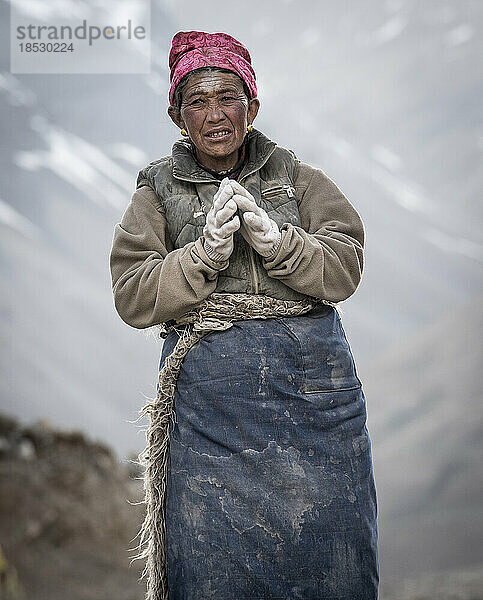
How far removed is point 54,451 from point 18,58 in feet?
5.88

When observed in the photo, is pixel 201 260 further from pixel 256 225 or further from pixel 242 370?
pixel 242 370

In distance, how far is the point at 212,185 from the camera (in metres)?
1.58

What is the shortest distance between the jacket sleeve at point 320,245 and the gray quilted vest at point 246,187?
0.03 meters

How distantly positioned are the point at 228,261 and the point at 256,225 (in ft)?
0.38

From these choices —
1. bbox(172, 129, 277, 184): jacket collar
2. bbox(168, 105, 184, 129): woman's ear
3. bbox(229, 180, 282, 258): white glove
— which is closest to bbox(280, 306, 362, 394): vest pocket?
bbox(229, 180, 282, 258): white glove

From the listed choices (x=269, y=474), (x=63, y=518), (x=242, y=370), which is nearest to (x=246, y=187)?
(x=242, y=370)

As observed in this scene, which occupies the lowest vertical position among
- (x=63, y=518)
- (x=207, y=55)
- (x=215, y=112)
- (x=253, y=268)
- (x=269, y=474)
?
(x=269, y=474)

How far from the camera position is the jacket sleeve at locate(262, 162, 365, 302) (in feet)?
4.83

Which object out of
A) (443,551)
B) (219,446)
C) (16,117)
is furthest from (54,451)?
(219,446)

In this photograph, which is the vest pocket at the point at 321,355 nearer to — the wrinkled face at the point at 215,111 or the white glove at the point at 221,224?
the white glove at the point at 221,224

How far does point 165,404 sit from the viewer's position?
1571 millimetres

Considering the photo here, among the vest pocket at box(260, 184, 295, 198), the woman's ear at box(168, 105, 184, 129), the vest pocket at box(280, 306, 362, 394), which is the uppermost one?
the woman's ear at box(168, 105, 184, 129)

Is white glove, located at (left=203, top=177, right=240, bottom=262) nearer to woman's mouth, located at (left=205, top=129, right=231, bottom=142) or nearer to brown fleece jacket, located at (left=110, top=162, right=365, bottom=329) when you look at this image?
brown fleece jacket, located at (left=110, top=162, right=365, bottom=329)

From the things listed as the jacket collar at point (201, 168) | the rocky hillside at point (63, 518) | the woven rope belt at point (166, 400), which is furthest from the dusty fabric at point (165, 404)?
the rocky hillside at point (63, 518)
